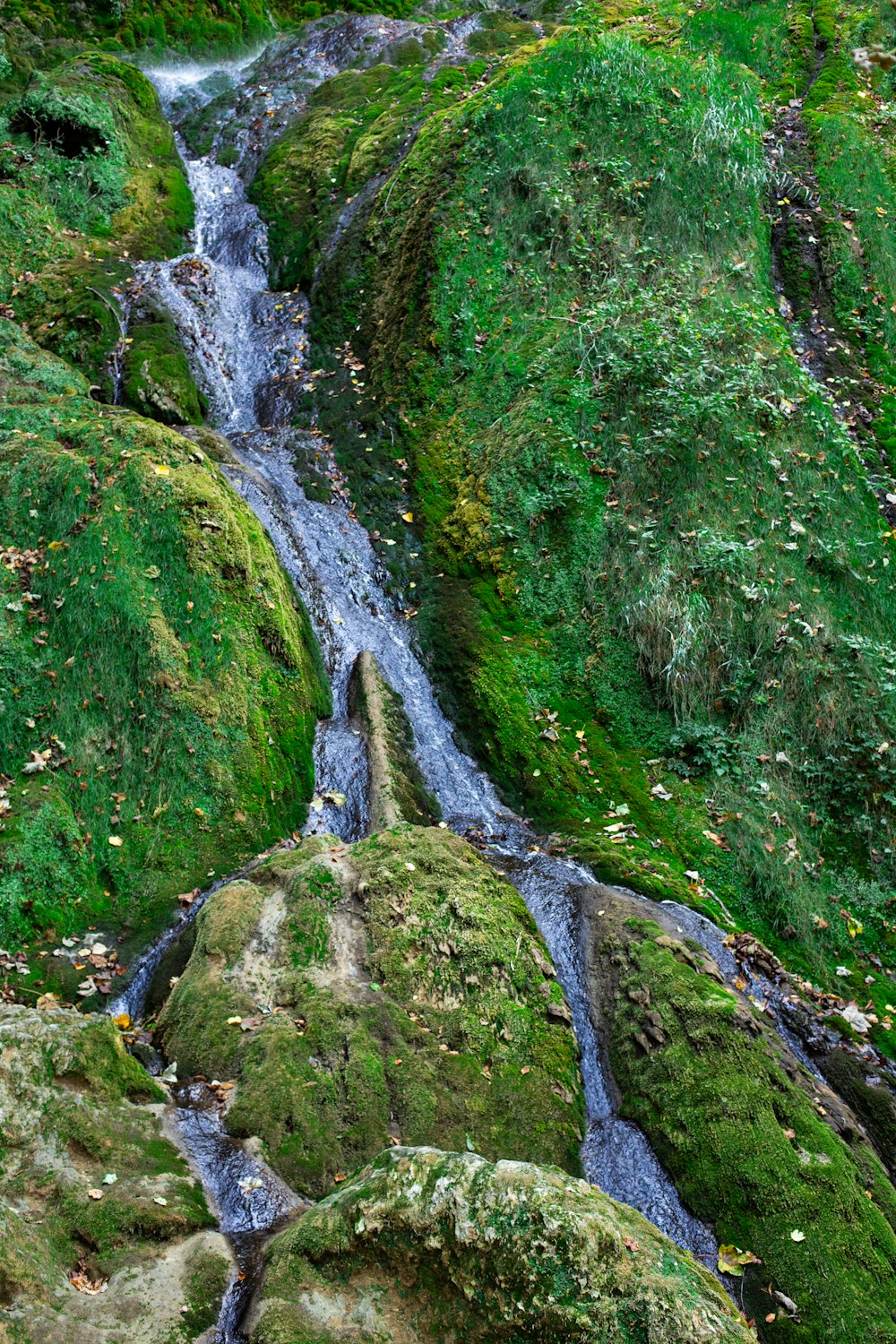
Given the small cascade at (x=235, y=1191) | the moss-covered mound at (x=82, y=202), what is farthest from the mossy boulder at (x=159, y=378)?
the small cascade at (x=235, y=1191)

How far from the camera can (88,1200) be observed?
354 cm

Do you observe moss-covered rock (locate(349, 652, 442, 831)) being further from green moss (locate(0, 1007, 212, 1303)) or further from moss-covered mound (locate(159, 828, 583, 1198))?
green moss (locate(0, 1007, 212, 1303))

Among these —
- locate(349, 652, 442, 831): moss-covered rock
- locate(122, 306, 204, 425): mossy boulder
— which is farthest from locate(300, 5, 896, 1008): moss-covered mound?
locate(122, 306, 204, 425): mossy boulder

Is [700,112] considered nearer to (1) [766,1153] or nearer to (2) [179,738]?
(2) [179,738]

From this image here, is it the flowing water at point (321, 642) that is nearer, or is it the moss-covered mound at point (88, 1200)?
the moss-covered mound at point (88, 1200)

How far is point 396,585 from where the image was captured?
9289 millimetres

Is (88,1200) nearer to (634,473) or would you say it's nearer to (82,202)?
(634,473)

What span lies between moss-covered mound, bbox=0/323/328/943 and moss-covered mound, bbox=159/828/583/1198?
96 cm

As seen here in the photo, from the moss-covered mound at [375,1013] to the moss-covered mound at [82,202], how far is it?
7537 millimetres

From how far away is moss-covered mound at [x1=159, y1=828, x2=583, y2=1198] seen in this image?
4508 mm

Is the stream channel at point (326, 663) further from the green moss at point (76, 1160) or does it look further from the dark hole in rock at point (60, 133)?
the dark hole in rock at point (60, 133)

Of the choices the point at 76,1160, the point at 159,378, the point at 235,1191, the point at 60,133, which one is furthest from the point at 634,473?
the point at 60,133

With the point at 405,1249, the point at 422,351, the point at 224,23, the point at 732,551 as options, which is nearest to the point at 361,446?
the point at 422,351

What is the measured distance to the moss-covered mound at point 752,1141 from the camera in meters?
4.45
